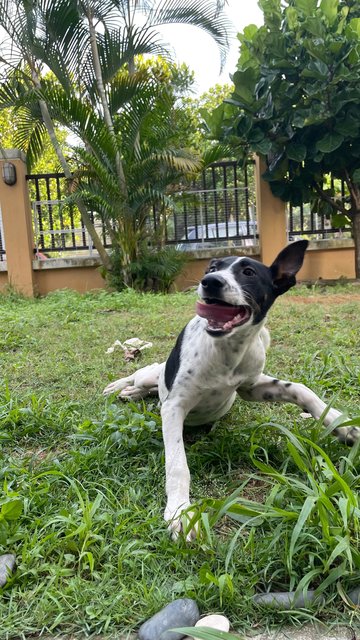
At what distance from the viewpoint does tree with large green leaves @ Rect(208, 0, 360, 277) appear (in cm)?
734

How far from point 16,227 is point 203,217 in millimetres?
3672

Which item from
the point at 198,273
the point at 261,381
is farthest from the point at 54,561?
the point at 198,273

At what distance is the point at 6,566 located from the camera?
1553mm

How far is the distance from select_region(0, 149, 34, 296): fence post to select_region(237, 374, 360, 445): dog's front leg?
314 inches

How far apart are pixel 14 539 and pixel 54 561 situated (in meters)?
0.17

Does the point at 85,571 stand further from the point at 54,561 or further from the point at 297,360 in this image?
the point at 297,360

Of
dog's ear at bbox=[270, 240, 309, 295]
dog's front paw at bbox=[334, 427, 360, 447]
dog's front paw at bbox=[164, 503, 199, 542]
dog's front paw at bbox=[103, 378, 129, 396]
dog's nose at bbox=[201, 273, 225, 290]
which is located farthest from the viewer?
dog's front paw at bbox=[103, 378, 129, 396]

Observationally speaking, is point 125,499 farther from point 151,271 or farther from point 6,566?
point 151,271

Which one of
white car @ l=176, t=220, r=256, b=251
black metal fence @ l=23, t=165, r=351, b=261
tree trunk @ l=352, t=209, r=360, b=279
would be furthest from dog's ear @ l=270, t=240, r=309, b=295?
white car @ l=176, t=220, r=256, b=251

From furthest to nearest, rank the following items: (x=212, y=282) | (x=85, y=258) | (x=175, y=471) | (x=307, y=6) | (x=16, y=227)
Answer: (x=85, y=258), (x=16, y=227), (x=307, y=6), (x=212, y=282), (x=175, y=471)

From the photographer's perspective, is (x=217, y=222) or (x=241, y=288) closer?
(x=241, y=288)

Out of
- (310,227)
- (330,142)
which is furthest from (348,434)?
(310,227)

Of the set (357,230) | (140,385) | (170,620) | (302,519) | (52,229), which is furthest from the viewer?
(52,229)

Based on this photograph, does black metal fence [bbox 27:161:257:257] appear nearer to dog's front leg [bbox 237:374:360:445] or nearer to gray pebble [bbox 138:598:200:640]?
dog's front leg [bbox 237:374:360:445]
